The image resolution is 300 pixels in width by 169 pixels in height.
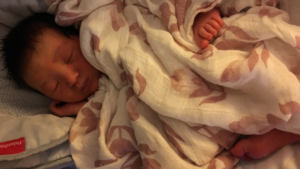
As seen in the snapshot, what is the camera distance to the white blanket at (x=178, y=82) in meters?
0.63

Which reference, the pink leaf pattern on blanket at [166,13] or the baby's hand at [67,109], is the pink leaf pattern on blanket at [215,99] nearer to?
the pink leaf pattern on blanket at [166,13]

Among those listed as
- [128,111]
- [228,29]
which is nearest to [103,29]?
[128,111]

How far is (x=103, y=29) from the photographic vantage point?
873 mm

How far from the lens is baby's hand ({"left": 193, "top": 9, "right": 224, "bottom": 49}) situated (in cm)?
73

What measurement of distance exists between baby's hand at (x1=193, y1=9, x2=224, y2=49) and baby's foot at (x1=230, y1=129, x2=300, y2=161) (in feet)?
0.94

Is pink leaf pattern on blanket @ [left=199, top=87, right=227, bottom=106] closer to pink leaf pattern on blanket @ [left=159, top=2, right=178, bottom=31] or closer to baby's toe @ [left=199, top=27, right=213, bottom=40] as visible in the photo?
baby's toe @ [left=199, top=27, right=213, bottom=40]

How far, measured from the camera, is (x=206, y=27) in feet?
2.44

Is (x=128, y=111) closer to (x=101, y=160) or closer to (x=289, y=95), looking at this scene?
(x=101, y=160)

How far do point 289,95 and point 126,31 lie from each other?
0.53 metres

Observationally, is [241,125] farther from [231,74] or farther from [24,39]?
[24,39]

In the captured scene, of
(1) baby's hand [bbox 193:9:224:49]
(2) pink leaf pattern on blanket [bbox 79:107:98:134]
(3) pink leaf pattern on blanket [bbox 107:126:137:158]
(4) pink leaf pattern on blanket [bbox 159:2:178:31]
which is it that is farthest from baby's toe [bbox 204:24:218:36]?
(2) pink leaf pattern on blanket [bbox 79:107:98:134]

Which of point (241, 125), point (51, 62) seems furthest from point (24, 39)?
point (241, 125)

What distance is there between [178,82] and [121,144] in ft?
0.85

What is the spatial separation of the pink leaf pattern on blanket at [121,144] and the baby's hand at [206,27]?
0.34m
